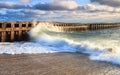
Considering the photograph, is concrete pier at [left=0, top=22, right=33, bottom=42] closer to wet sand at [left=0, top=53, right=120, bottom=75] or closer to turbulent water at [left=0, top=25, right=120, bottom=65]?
turbulent water at [left=0, top=25, right=120, bottom=65]

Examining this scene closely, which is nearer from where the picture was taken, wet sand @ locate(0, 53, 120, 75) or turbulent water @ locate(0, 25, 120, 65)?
Result: wet sand @ locate(0, 53, 120, 75)

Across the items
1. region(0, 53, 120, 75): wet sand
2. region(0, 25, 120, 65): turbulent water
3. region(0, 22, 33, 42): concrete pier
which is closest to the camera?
region(0, 53, 120, 75): wet sand

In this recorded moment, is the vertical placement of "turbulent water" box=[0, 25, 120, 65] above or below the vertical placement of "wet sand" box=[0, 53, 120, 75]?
below

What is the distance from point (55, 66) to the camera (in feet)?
34.5

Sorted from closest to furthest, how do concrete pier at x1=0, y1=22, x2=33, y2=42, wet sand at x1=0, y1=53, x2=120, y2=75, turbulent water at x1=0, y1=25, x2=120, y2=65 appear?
wet sand at x1=0, y1=53, x2=120, y2=75
turbulent water at x1=0, y1=25, x2=120, y2=65
concrete pier at x1=0, y1=22, x2=33, y2=42

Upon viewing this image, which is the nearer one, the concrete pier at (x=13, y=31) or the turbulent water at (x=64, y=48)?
the turbulent water at (x=64, y=48)

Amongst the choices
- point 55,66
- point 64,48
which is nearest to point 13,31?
point 64,48

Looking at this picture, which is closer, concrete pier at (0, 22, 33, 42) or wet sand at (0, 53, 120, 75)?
wet sand at (0, 53, 120, 75)

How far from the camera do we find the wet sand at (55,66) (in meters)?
9.41

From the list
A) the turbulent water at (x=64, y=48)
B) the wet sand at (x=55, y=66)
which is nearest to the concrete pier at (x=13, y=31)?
the turbulent water at (x=64, y=48)

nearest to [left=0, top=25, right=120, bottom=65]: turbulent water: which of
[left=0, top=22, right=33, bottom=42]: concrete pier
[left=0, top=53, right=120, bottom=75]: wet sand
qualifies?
[left=0, top=22, right=33, bottom=42]: concrete pier

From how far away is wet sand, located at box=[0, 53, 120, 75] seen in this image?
9406mm

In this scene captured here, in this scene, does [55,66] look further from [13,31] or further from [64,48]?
Result: [13,31]

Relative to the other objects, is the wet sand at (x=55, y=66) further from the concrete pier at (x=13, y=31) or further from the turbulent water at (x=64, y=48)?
the concrete pier at (x=13, y=31)
